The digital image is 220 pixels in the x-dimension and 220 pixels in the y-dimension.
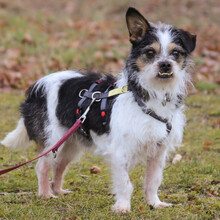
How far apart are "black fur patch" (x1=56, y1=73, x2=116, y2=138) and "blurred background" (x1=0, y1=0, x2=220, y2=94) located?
3.38 m

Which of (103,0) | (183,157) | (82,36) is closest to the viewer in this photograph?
(183,157)

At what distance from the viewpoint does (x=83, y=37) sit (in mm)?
12352

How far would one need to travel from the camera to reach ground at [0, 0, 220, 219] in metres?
3.79

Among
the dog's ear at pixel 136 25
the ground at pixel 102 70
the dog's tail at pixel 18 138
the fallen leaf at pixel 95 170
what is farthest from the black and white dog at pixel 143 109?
the fallen leaf at pixel 95 170

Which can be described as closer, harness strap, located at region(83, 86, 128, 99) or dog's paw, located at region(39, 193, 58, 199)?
harness strap, located at region(83, 86, 128, 99)

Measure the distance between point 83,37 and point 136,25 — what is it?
29.3ft

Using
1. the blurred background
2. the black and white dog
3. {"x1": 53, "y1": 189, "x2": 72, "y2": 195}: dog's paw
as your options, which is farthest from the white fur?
the blurred background

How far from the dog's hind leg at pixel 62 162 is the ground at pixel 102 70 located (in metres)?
0.18

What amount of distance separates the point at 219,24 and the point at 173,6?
259 centimetres

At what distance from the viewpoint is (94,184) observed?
4.56 m

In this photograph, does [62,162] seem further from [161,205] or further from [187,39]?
[187,39]

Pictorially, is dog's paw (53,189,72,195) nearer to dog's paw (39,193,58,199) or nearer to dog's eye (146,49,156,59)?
dog's paw (39,193,58,199)

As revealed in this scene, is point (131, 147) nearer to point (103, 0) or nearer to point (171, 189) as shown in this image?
point (171, 189)

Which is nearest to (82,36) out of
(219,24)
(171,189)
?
(219,24)
